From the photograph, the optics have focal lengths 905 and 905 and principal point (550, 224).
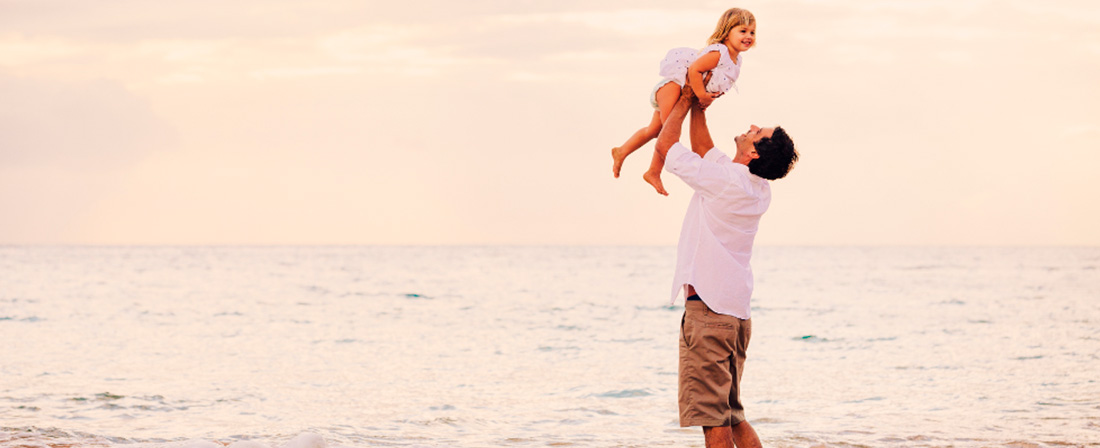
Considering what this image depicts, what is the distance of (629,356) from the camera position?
13.4 m

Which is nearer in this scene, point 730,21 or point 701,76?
Result: point 701,76

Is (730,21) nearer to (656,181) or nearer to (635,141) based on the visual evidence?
(635,141)

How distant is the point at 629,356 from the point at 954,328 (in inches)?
355

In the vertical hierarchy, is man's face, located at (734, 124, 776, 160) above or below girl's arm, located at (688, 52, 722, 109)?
below

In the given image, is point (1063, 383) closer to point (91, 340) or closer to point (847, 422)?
point (847, 422)

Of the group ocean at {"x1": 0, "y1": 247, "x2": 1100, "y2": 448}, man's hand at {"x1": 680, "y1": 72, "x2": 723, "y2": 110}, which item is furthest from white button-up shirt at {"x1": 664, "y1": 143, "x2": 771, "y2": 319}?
ocean at {"x1": 0, "y1": 247, "x2": 1100, "y2": 448}

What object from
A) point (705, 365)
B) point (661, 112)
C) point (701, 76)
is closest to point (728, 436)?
point (705, 365)

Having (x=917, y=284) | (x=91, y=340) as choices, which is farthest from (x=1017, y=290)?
(x=91, y=340)

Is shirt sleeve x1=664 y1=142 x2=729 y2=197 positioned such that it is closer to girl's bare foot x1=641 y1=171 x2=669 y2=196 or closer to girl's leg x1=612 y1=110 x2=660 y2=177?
girl's bare foot x1=641 y1=171 x2=669 y2=196

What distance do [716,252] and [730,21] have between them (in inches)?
53.2

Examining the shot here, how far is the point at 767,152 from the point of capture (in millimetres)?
3438

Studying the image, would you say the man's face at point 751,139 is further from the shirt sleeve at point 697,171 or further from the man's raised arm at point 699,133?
the man's raised arm at point 699,133

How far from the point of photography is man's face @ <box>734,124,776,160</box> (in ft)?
11.4

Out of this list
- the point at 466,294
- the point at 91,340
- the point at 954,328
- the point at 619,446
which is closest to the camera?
the point at 619,446
